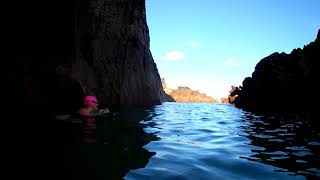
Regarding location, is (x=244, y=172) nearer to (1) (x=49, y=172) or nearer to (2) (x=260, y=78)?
(1) (x=49, y=172)

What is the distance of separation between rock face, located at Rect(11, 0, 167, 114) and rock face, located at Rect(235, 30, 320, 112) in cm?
1336

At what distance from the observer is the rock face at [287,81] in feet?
90.1

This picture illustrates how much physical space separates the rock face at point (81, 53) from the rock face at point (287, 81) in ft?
43.8

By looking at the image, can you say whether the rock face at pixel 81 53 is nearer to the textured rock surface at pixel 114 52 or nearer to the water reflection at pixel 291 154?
the textured rock surface at pixel 114 52

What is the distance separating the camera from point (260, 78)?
1474 inches

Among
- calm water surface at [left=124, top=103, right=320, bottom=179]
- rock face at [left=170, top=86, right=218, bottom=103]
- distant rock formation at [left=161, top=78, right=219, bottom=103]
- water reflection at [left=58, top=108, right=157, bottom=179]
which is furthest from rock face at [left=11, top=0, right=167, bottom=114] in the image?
rock face at [left=170, top=86, right=218, bottom=103]

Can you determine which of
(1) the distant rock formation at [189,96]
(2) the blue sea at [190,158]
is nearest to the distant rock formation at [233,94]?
(2) the blue sea at [190,158]

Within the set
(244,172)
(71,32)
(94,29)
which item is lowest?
(244,172)

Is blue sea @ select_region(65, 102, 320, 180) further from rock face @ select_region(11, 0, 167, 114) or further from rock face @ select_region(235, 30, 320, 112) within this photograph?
rock face @ select_region(235, 30, 320, 112)

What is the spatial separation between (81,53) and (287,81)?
20.2 meters

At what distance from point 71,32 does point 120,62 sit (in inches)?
498

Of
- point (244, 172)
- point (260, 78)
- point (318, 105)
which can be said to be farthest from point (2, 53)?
point (260, 78)

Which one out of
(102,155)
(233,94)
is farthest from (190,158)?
(233,94)

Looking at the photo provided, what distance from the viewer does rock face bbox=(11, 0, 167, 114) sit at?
16.5 meters
